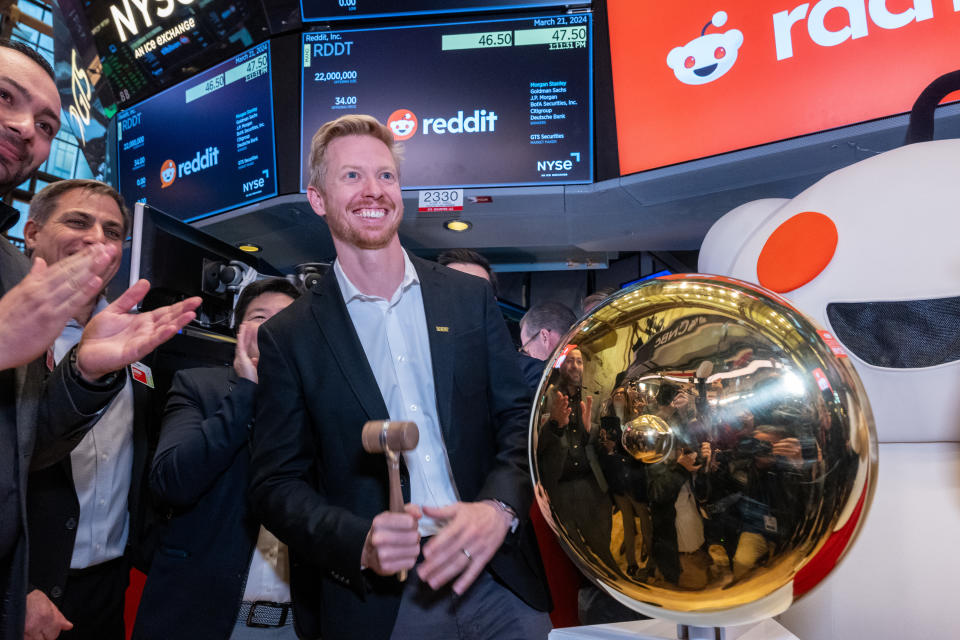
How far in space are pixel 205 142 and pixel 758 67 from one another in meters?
2.69

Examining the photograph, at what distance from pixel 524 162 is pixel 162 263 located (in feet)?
5.12

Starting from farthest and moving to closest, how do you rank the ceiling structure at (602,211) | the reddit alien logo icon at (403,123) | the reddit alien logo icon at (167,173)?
the reddit alien logo icon at (167,173) < the reddit alien logo icon at (403,123) < the ceiling structure at (602,211)

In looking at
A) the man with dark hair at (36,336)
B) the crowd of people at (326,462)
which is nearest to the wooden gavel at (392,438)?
the crowd of people at (326,462)

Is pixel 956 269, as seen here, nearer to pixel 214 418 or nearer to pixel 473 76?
pixel 214 418

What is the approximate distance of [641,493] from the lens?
26.5 inches

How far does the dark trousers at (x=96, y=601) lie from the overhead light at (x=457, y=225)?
2.21 metres

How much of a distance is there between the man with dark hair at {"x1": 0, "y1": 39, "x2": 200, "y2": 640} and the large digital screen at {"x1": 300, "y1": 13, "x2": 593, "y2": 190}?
175 cm

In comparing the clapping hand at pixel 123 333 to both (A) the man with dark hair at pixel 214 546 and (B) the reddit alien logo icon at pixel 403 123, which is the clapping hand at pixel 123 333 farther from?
(B) the reddit alien logo icon at pixel 403 123

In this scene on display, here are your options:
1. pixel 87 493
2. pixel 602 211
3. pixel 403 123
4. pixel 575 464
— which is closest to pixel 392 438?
pixel 575 464

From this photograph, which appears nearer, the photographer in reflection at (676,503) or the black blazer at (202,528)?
the photographer in reflection at (676,503)

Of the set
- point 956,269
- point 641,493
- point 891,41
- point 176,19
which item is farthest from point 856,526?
point 176,19

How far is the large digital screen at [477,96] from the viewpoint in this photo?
290 cm

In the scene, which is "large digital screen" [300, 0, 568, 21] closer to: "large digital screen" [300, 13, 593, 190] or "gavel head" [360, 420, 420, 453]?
"large digital screen" [300, 13, 593, 190]

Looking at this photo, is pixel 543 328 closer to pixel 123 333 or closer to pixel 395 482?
pixel 123 333
